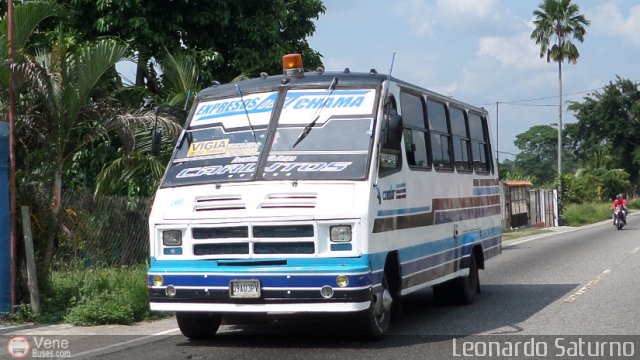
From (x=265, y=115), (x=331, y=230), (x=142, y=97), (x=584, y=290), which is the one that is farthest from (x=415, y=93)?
(x=142, y=97)

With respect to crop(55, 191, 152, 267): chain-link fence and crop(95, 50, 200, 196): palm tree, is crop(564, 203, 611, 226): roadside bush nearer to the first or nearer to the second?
crop(95, 50, 200, 196): palm tree

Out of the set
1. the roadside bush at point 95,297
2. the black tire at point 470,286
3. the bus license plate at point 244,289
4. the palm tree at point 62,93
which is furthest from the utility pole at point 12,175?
the black tire at point 470,286

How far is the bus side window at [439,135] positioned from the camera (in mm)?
11756

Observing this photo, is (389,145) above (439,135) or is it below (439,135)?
below

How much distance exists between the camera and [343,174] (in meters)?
9.20

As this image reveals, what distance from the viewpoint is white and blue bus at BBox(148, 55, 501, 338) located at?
8.84 metres

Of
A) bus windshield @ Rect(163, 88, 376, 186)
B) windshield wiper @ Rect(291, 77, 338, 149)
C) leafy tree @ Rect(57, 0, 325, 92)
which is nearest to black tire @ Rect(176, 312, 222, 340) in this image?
bus windshield @ Rect(163, 88, 376, 186)

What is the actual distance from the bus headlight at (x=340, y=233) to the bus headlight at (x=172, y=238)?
160cm

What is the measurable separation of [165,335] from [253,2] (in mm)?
12552

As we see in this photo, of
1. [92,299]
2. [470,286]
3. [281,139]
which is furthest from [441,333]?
[92,299]

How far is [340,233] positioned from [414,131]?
8.50ft

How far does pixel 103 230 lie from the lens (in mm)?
14820

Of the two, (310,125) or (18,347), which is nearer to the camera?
(310,125)

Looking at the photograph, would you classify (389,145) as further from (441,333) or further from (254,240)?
(441,333)
